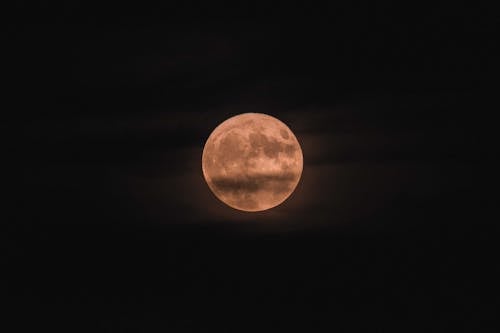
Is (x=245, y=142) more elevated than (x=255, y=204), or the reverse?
(x=245, y=142)

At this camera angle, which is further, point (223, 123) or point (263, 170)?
point (223, 123)

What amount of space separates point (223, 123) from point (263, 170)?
0.60 meters

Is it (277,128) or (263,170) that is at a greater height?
(277,128)

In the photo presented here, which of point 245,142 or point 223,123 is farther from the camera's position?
point 223,123

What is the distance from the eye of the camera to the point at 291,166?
3.42 m

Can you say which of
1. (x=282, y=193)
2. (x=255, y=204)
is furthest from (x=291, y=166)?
(x=255, y=204)

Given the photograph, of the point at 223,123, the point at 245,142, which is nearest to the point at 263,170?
the point at 245,142

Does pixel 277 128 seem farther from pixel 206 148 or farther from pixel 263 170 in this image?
pixel 206 148

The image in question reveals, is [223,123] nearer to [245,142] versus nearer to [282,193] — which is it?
[245,142]

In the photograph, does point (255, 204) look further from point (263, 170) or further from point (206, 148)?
point (206, 148)

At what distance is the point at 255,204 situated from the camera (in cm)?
347

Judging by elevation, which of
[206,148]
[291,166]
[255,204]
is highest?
[206,148]

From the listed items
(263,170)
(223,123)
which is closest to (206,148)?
(223,123)

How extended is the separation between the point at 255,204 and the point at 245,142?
58 cm
